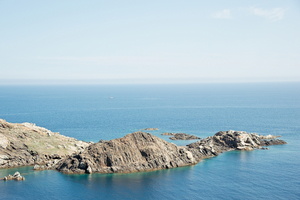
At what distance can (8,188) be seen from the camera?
222 feet

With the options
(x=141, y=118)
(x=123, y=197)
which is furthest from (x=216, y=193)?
(x=141, y=118)

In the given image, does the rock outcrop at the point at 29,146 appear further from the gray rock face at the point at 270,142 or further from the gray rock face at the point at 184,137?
the gray rock face at the point at 270,142

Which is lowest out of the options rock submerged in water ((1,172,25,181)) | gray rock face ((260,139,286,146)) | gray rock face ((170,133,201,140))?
rock submerged in water ((1,172,25,181))

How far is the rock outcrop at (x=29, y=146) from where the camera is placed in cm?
8681

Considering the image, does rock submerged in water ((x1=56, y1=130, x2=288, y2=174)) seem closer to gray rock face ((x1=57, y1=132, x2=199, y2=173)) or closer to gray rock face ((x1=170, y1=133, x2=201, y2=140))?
gray rock face ((x1=57, y1=132, x2=199, y2=173))

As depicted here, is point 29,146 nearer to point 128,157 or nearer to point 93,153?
point 93,153

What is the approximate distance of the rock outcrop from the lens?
8681 centimetres

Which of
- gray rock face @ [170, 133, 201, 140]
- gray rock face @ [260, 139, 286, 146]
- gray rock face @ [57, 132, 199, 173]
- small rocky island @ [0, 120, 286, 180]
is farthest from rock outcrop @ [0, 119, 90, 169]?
gray rock face @ [260, 139, 286, 146]

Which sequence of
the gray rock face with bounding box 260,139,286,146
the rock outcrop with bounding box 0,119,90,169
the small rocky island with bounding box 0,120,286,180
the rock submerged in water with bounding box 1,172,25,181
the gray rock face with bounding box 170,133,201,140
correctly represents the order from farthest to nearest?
the gray rock face with bounding box 170,133,201,140, the gray rock face with bounding box 260,139,286,146, the rock outcrop with bounding box 0,119,90,169, the small rocky island with bounding box 0,120,286,180, the rock submerged in water with bounding box 1,172,25,181

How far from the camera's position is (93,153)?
8262cm

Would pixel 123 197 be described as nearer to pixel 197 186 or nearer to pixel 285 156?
pixel 197 186

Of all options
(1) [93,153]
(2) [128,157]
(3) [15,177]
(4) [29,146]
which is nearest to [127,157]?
(2) [128,157]

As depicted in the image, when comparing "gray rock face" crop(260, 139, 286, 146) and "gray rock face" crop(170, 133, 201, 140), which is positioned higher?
"gray rock face" crop(260, 139, 286, 146)

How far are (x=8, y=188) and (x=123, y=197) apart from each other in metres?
27.7
